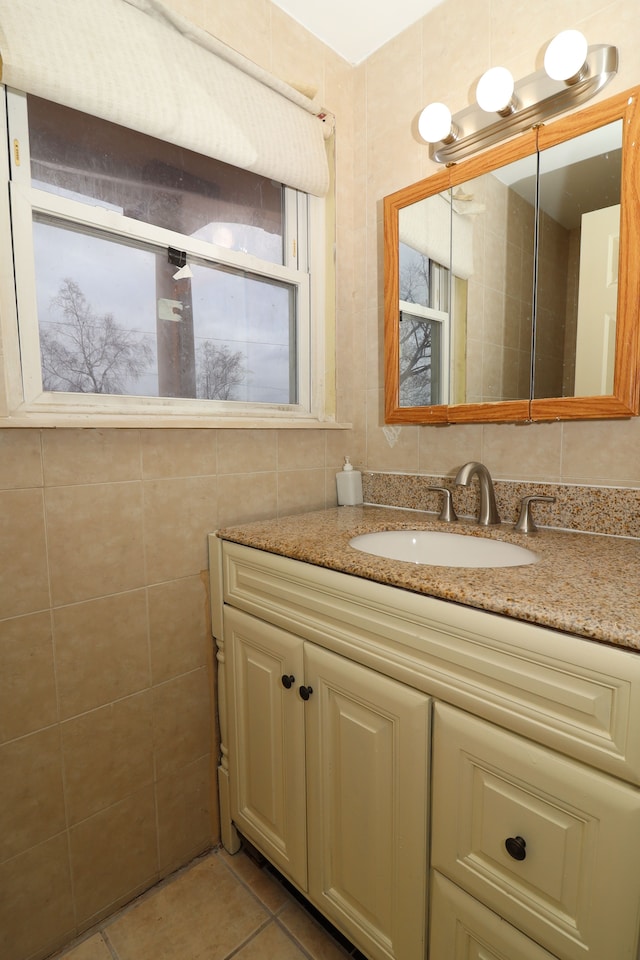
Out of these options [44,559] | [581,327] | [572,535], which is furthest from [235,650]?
[581,327]

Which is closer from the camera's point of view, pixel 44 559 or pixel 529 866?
pixel 529 866

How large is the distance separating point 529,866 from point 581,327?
1040 millimetres

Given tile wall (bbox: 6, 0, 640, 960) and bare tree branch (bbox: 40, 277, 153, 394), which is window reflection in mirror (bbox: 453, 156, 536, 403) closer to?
tile wall (bbox: 6, 0, 640, 960)

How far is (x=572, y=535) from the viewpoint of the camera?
1.11 metres

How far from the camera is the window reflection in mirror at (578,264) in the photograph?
1022 mm

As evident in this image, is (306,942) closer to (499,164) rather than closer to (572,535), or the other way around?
(572,535)

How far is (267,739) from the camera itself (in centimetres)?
110

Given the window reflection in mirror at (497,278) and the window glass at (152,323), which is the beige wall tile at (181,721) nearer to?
the window glass at (152,323)

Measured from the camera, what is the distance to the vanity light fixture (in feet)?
3.29

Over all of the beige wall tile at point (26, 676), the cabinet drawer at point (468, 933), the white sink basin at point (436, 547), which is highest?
the white sink basin at point (436, 547)

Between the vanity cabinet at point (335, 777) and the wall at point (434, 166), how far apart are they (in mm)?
696

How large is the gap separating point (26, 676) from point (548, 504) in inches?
49.6

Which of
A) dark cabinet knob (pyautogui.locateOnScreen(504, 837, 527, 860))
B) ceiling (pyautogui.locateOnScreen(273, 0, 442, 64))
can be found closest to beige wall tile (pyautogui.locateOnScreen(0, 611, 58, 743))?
dark cabinet knob (pyautogui.locateOnScreen(504, 837, 527, 860))

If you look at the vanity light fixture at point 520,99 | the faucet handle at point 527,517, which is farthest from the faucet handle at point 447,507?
the vanity light fixture at point 520,99
